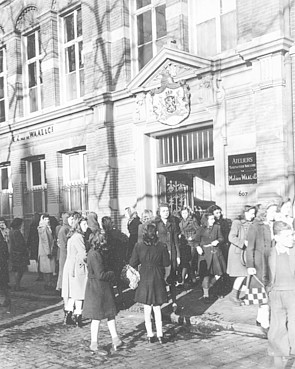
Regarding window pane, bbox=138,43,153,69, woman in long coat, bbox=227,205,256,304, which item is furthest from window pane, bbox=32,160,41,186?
woman in long coat, bbox=227,205,256,304

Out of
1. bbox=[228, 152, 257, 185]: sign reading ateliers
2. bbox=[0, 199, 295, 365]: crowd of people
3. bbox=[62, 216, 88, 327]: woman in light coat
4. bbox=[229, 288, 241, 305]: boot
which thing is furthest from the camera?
bbox=[228, 152, 257, 185]: sign reading ateliers

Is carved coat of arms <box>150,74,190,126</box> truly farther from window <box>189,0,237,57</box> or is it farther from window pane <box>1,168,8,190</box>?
window pane <box>1,168,8,190</box>

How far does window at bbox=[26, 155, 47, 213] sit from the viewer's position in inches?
714

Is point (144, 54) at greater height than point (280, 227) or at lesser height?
greater

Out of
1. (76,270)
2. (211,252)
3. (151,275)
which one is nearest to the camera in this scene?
(151,275)

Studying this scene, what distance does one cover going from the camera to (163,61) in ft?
42.8

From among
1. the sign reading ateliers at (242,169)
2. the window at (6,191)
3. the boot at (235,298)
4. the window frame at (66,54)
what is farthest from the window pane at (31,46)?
the boot at (235,298)

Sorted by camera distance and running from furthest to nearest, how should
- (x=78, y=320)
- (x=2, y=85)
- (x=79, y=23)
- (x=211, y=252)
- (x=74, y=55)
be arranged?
(x=2, y=85)
(x=74, y=55)
(x=79, y=23)
(x=211, y=252)
(x=78, y=320)

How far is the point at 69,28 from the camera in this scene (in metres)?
17.0

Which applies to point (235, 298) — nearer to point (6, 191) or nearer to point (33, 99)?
point (33, 99)

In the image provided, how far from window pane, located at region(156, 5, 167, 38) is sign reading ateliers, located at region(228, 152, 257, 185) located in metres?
4.26

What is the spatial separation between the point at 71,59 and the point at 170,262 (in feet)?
34.5

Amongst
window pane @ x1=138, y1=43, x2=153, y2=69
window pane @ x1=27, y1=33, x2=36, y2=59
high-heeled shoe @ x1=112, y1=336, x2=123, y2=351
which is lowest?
high-heeled shoe @ x1=112, y1=336, x2=123, y2=351

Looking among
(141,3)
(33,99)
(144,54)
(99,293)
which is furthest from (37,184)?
(99,293)
